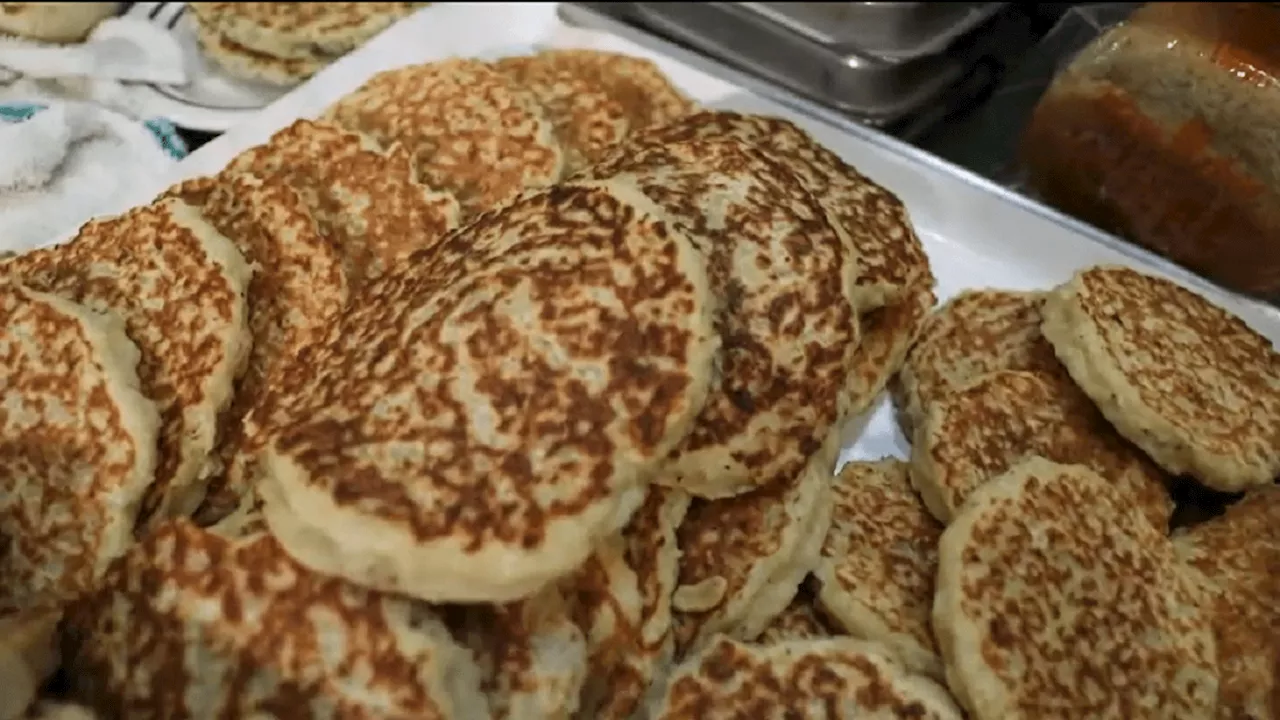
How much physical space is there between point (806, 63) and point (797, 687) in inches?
76.7

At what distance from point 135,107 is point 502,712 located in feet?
5.88

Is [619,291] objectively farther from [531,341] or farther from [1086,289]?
[1086,289]

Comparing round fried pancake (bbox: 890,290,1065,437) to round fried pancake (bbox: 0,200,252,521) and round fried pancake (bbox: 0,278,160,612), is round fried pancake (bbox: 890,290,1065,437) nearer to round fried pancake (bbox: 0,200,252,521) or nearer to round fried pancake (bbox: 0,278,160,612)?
round fried pancake (bbox: 0,200,252,521)

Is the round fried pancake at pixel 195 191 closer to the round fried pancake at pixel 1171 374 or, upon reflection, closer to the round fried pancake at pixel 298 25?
the round fried pancake at pixel 298 25

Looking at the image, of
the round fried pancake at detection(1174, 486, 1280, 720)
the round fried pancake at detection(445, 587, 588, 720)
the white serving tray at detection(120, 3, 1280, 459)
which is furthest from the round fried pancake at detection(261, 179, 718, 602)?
the round fried pancake at detection(1174, 486, 1280, 720)

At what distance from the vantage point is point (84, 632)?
1515mm

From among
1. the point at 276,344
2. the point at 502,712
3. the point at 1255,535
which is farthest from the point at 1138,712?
the point at 276,344

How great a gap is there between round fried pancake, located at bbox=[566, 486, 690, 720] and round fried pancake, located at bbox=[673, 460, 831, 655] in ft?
0.23

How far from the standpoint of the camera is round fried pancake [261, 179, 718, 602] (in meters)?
1.37

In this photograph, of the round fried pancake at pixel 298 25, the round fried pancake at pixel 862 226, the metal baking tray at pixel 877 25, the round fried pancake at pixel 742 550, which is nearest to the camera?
the round fried pancake at pixel 742 550

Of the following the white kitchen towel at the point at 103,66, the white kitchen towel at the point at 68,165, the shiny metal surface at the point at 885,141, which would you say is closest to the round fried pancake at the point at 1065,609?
the shiny metal surface at the point at 885,141

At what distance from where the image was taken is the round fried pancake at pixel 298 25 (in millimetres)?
2676

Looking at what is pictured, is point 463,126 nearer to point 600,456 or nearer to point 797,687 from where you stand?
point 600,456

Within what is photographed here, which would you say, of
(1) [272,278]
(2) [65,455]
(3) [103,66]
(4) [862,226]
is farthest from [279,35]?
(4) [862,226]
